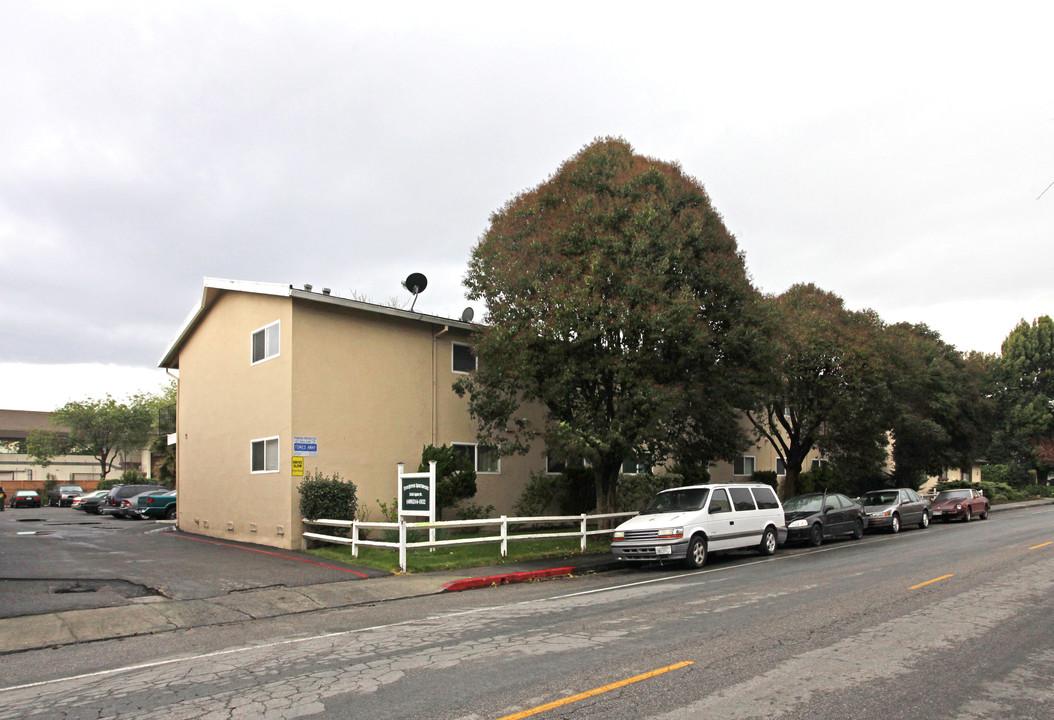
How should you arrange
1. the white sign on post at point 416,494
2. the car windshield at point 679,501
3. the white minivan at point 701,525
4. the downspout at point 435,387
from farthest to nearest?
1. the downspout at point 435,387
2. the car windshield at point 679,501
3. the white sign on post at point 416,494
4. the white minivan at point 701,525

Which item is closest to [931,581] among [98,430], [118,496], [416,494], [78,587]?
[416,494]

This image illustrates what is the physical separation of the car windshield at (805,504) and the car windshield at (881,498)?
4.85 metres

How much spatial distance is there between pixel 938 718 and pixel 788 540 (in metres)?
16.2

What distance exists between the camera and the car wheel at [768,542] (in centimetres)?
1786

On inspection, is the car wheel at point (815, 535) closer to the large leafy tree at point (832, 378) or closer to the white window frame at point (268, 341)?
the large leafy tree at point (832, 378)

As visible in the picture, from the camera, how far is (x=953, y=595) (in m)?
10.8

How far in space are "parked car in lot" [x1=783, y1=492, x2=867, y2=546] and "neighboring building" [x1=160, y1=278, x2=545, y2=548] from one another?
24.4 ft

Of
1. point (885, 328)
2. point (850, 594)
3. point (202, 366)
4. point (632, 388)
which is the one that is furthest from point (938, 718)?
point (885, 328)

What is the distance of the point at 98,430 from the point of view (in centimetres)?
5925

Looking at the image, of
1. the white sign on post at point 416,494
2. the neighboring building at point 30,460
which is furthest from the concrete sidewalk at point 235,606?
the neighboring building at point 30,460

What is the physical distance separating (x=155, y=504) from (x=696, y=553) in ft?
82.9

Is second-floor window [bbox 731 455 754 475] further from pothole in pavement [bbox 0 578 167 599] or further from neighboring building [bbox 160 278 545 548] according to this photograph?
pothole in pavement [bbox 0 578 167 599]

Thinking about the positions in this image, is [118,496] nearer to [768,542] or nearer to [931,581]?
[768,542]

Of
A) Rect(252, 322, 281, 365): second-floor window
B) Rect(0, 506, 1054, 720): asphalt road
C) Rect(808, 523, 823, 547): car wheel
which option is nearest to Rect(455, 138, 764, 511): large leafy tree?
Rect(808, 523, 823, 547): car wheel
